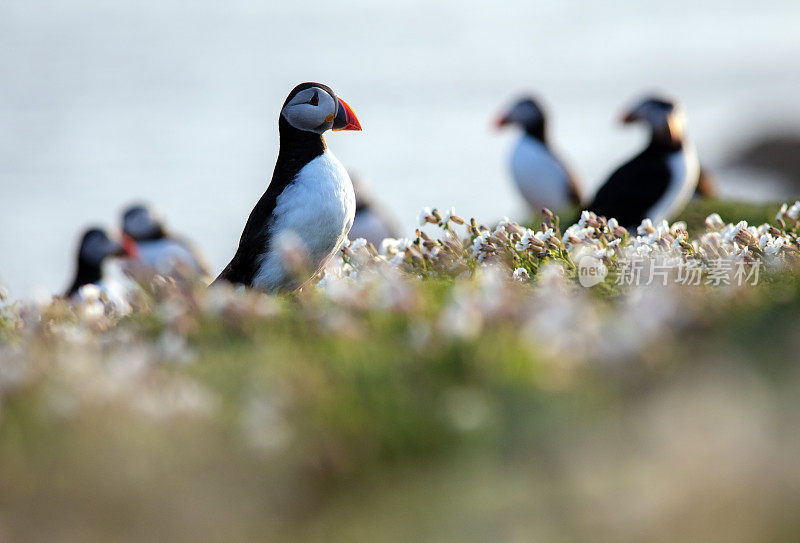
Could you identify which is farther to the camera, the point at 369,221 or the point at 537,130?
the point at 537,130

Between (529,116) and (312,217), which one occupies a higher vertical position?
(529,116)

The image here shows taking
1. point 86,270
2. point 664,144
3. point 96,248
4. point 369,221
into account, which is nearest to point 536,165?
point 369,221

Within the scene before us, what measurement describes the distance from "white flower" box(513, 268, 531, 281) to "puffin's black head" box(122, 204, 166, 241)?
9.56 metres

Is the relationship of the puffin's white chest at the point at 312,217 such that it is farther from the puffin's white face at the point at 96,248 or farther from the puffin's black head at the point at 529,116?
the puffin's black head at the point at 529,116

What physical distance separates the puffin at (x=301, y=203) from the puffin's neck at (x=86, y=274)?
5.07 meters

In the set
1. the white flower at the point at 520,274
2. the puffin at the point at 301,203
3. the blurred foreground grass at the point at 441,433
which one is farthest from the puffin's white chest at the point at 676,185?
the blurred foreground grass at the point at 441,433

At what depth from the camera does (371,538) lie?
274 centimetres

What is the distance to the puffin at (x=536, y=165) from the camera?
15.1 meters

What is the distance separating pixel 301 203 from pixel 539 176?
9257mm

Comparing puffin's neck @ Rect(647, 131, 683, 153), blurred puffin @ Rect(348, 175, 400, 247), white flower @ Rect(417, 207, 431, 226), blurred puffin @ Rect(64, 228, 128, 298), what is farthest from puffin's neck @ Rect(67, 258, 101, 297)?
white flower @ Rect(417, 207, 431, 226)

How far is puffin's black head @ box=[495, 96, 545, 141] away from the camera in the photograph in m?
15.7

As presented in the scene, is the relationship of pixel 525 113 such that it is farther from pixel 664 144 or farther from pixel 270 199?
pixel 270 199

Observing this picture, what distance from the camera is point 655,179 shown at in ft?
34.2

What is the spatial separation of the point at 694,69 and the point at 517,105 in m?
48.8
